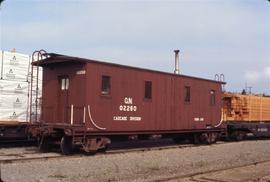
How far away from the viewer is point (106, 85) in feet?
55.8

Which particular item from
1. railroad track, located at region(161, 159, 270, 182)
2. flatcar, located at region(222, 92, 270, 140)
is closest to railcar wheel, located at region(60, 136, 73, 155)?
railroad track, located at region(161, 159, 270, 182)

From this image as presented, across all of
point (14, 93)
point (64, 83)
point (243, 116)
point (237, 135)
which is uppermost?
point (64, 83)

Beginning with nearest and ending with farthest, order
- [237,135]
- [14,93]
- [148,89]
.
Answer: [14,93] → [148,89] → [237,135]

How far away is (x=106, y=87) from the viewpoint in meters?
17.0

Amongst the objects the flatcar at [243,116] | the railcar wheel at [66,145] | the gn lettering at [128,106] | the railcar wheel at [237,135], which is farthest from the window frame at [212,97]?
the railcar wheel at [66,145]

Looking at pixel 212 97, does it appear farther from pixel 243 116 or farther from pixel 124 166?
pixel 124 166

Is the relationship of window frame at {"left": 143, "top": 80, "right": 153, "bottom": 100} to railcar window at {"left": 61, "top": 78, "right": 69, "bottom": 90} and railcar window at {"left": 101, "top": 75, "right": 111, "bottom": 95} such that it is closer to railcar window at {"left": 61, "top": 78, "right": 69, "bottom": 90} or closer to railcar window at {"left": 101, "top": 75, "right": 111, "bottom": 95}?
railcar window at {"left": 101, "top": 75, "right": 111, "bottom": 95}

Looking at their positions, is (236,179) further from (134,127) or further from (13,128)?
(13,128)

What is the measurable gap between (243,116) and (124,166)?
52.6 feet

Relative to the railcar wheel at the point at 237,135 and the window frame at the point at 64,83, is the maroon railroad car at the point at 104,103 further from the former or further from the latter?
the railcar wheel at the point at 237,135

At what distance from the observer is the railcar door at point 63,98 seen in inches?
664

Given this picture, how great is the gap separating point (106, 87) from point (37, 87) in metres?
3.23

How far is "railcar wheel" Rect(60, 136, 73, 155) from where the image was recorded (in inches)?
629

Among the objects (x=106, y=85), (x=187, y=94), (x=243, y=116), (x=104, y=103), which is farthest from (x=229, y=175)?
(x=243, y=116)
